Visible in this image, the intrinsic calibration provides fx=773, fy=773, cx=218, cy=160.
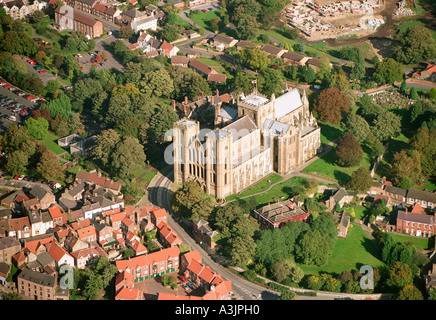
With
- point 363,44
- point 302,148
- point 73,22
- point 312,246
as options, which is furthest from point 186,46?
point 312,246

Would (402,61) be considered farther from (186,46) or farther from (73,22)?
(73,22)

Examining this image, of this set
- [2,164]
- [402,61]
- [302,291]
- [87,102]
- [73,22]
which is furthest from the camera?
[73,22]

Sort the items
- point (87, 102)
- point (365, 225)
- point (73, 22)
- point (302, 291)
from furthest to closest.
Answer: point (73, 22) < point (87, 102) < point (365, 225) < point (302, 291)

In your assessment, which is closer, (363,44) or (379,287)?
(379,287)

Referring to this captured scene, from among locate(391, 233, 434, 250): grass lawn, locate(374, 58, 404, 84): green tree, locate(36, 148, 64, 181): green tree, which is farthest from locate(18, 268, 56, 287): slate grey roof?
locate(374, 58, 404, 84): green tree

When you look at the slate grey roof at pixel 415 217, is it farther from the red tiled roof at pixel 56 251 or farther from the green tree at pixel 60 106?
the green tree at pixel 60 106

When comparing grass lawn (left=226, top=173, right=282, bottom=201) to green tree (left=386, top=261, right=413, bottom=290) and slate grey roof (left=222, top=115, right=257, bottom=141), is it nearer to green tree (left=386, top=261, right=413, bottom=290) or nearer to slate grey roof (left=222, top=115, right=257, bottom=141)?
slate grey roof (left=222, top=115, right=257, bottom=141)

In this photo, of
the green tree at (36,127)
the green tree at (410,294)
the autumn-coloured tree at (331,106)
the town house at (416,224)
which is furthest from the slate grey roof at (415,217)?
the green tree at (36,127)
